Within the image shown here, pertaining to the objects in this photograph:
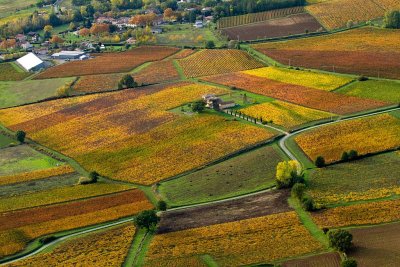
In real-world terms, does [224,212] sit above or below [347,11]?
below

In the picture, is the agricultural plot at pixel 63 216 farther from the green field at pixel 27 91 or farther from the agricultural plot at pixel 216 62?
the agricultural plot at pixel 216 62

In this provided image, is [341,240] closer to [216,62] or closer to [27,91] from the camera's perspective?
→ [216,62]

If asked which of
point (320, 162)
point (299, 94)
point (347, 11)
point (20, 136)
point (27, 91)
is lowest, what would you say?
point (27, 91)

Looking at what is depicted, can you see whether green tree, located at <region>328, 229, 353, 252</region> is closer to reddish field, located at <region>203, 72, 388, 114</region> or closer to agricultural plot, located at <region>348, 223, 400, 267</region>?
agricultural plot, located at <region>348, 223, 400, 267</region>

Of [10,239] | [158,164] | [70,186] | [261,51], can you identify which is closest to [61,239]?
[10,239]

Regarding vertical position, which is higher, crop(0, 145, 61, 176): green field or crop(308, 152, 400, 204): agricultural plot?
crop(308, 152, 400, 204): agricultural plot

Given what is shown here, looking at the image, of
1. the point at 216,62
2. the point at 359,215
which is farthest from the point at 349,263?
the point at 216,62

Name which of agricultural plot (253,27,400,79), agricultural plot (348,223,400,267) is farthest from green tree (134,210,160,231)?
agricultural plot (253,27,400,79)

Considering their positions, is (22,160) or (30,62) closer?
(22,160)
